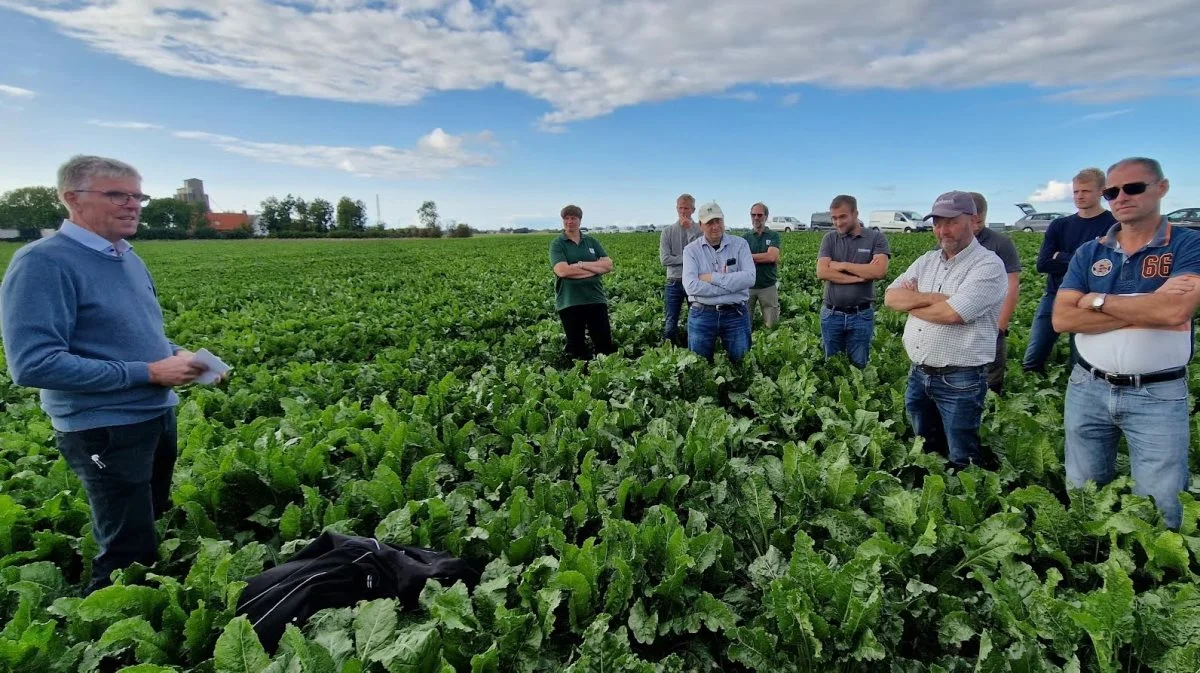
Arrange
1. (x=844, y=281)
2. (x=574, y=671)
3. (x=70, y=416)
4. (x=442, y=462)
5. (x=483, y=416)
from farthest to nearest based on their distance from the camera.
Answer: (x=844, y=281) → (x=483, y=416) → (x=442, y=462) → (x=70, y=416) → (x=574, y=671)

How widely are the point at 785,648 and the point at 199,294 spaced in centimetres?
1930

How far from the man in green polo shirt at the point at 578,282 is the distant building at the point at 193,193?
122 m

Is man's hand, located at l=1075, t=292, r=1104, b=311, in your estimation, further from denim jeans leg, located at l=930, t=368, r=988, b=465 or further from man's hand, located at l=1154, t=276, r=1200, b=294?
denim jeans leg, located at l=930, t=368, r=988, b=465

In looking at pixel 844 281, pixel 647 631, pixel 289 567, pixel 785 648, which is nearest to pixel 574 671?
pixel 647 631

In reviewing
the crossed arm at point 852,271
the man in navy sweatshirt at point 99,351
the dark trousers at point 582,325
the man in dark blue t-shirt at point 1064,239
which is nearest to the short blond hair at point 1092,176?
the man in dark blue t-shirt at point 1064,239

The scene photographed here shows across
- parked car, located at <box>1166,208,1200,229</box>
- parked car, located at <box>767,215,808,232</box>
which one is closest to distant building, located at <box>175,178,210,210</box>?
parked car, located at <box>767,215,808,232</box>

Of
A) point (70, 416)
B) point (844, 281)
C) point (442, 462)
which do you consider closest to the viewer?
point (70, 416)

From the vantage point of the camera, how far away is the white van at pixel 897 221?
42.8 metres

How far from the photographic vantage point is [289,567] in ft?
8.79

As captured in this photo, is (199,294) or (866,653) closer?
(866,653)

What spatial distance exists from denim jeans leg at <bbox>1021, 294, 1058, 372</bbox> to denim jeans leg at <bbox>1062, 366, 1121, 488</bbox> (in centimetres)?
310

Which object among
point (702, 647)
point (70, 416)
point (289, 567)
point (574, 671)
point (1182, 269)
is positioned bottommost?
point (702, 647)

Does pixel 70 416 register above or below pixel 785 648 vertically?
above

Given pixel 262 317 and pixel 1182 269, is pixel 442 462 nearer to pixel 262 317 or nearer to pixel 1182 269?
pixel 1182 269
